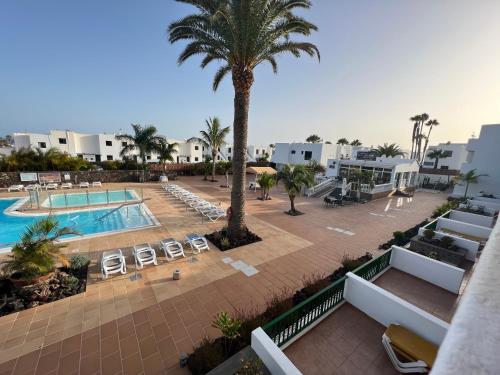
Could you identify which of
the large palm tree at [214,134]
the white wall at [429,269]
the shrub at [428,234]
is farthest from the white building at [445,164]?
the white wall at [429,269]

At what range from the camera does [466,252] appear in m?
9.10

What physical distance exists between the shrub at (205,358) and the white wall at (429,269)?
6754 millimetres

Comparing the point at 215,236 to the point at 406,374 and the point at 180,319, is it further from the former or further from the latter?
the point at 406,374

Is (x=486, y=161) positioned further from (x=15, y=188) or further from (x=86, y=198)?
(x=15, y=188)

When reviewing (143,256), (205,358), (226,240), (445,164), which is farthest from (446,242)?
(445,164)

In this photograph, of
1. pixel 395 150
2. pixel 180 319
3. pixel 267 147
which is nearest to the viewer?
pixel 180 319

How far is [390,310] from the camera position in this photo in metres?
5.47

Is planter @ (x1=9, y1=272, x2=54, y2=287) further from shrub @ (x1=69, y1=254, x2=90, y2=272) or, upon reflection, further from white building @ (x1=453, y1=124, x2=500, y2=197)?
white building @ (x1=453, y1=124, x2=500, y2=197)

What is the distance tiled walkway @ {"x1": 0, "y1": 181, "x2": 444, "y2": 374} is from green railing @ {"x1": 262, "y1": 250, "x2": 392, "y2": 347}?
138cm

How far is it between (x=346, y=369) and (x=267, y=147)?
63.9m

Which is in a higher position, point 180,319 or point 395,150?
point 395,150

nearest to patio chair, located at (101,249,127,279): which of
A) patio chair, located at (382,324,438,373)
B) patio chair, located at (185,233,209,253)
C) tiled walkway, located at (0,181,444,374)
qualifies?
tiled walkway, located at (0,181,444,374)

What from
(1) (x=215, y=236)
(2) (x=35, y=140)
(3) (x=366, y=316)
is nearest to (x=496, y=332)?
(3) (x=366, y=316)

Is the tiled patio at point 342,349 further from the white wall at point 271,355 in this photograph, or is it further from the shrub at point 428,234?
the shrub at point 428,234
